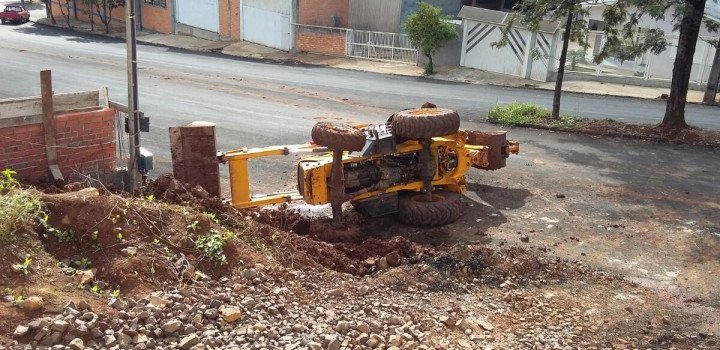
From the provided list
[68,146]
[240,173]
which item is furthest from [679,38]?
[68,146]

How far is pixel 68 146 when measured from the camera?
8.77 metres

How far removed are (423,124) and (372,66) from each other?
1990 cm

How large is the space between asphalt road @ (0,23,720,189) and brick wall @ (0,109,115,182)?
2.99 m

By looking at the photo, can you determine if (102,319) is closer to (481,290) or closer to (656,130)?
(481,290)

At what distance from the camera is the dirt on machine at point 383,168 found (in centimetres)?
858

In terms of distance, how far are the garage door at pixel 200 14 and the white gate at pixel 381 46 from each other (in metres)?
9.13

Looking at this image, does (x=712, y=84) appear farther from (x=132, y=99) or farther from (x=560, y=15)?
(x=132, y=99)

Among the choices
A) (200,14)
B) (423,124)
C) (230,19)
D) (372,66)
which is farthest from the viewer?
(200,14)

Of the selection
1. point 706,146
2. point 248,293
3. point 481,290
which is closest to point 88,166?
point 248,293

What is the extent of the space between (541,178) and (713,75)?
496 inches

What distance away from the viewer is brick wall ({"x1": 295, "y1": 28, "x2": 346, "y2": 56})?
30.7 m

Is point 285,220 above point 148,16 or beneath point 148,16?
beneath

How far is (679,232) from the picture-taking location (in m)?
9.38

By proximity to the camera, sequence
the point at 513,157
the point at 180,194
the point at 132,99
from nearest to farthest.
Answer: the point at 180,194
the point at 132,99
the point at 513,157
